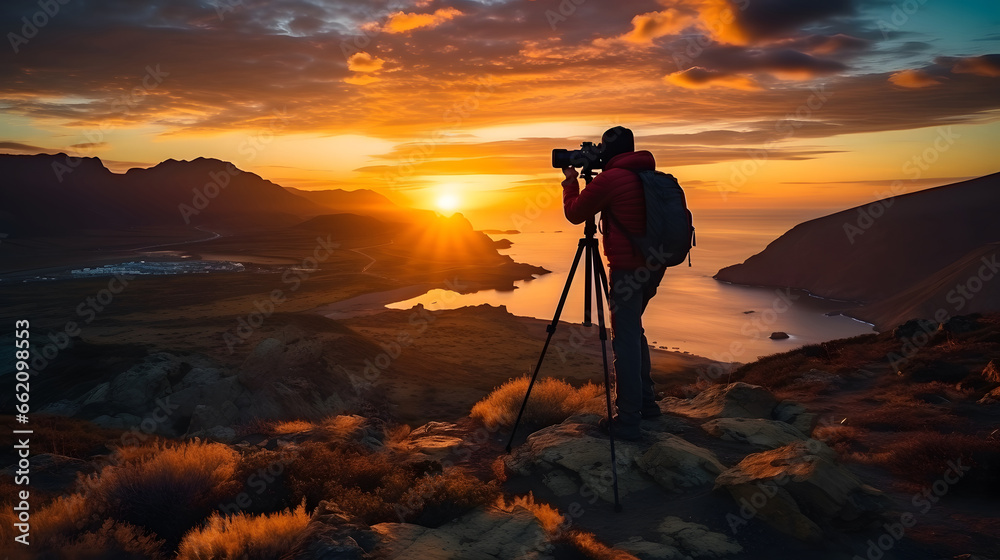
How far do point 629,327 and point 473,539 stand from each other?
2.38m

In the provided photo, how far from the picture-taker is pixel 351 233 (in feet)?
502

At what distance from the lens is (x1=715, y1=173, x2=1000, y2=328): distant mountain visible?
6156 cm

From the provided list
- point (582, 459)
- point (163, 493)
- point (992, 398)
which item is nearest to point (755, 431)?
point (582, 459)

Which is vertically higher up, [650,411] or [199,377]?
[650,411]

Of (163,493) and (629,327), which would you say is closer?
(163,493)

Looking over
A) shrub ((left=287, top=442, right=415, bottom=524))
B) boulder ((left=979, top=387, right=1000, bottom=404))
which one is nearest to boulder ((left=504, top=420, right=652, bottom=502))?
shrub ((left=287, top=442, right=415, bottom=524))

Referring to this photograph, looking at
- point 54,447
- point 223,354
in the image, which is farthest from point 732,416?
point 223,354

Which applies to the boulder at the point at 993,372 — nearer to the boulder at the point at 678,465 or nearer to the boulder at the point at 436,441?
the boulder at the point at 678,465

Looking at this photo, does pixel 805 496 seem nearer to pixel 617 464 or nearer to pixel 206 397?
pixel 617 464

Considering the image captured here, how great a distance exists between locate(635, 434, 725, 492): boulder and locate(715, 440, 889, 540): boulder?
40 cm

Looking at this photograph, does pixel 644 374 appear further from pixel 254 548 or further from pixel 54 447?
pixel 54 447

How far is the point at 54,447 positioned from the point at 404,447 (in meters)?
4.88

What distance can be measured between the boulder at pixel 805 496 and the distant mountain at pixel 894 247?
60.0 metres

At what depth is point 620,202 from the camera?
15.2 feet
